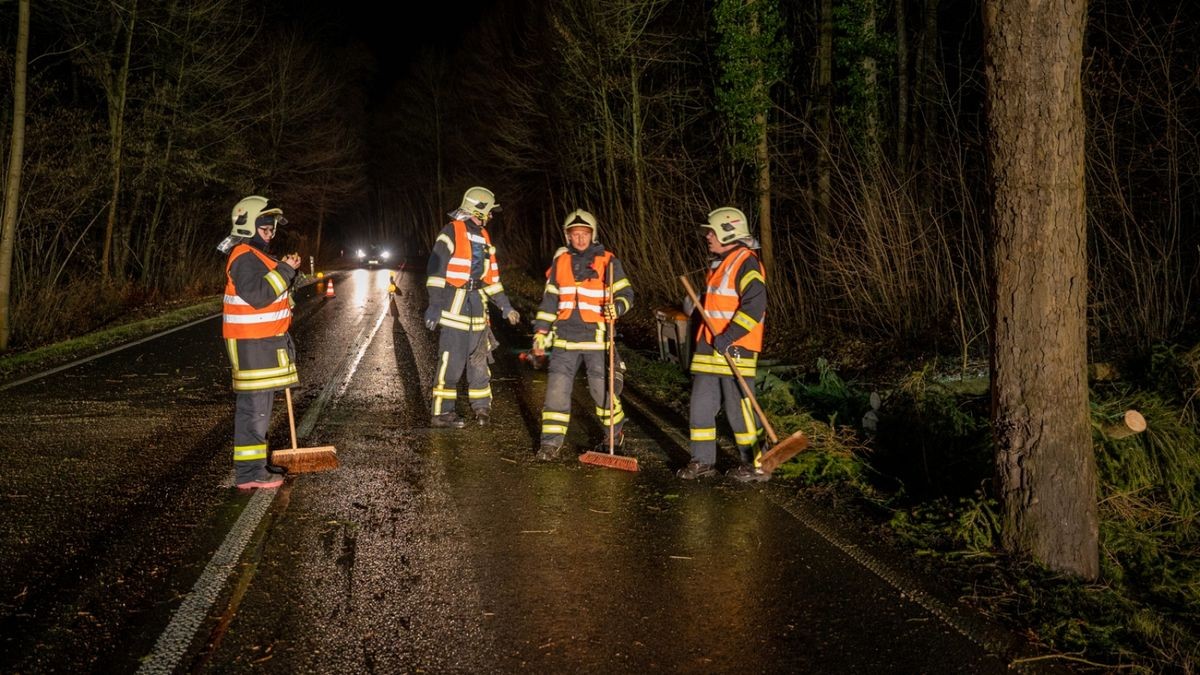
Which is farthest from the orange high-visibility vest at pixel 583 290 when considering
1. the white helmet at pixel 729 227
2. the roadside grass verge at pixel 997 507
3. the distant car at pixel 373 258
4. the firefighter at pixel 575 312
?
the distant car at pixel 373 258

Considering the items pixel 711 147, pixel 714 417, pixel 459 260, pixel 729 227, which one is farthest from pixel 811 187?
pixel 714 417

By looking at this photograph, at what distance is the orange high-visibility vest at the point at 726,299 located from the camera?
20.3 feet

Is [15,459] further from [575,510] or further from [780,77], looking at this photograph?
[780,77]

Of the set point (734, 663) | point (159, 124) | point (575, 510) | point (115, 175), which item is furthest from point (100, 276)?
point (734, 663)

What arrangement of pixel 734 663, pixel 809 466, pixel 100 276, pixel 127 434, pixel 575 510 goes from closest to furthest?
pixel 734 663 < pixel 575 510 < pixel 809 466 < pixel 127 434 < pixel 100 276

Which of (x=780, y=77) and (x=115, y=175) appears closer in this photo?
(x=780, y=77)

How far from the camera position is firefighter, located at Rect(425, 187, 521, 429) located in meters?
7.87

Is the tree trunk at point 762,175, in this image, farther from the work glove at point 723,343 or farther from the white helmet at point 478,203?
the work glove at point 723,343

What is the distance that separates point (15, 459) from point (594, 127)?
1647 centimetres

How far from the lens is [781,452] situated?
20.0 feet

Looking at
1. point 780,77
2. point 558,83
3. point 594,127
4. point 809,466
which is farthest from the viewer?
point 558,83

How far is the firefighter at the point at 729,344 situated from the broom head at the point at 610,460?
1.29 feet

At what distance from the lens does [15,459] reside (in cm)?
657

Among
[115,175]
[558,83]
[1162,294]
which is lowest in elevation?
[1162,294]
